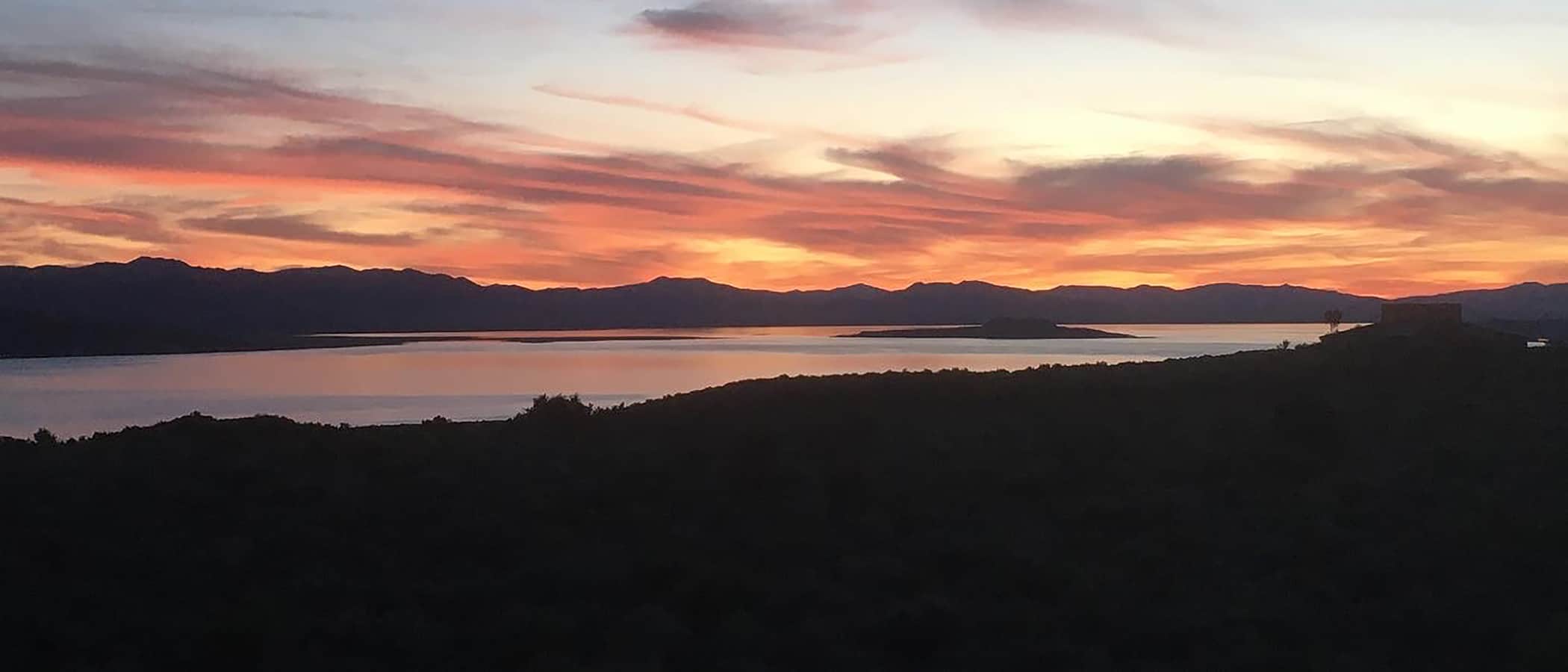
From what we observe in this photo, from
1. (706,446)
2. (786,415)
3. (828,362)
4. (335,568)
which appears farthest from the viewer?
(828,362)

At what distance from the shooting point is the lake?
6262 centimetres

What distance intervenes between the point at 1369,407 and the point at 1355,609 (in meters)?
16.4

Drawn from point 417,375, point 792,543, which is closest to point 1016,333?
point 417,375

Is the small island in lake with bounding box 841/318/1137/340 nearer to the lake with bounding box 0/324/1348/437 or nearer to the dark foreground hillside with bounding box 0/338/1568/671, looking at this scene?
the lake with bounding box 0/324/1348/437

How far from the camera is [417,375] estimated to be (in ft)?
314

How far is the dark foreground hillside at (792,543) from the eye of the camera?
1364 cm

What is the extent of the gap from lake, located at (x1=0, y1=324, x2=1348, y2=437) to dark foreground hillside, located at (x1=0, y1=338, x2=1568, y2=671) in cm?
2630

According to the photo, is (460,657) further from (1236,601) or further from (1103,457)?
(1103,457)

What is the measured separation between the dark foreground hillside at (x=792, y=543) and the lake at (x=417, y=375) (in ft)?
86.3

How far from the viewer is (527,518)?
1811 centimetres

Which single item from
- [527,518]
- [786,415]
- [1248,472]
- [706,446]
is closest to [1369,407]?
[1248,472]

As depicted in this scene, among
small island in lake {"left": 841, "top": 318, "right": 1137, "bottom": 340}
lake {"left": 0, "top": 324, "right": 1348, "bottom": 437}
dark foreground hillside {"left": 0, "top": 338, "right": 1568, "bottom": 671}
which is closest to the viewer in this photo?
dark foreground hillside {"left": 0, "top": 338, "right": 1568, "bottom": 671}

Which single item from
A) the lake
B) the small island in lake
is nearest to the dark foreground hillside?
the lake

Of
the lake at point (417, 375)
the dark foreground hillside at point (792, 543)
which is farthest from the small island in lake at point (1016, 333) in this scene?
the dark foreground hillside at point (792, 543)
